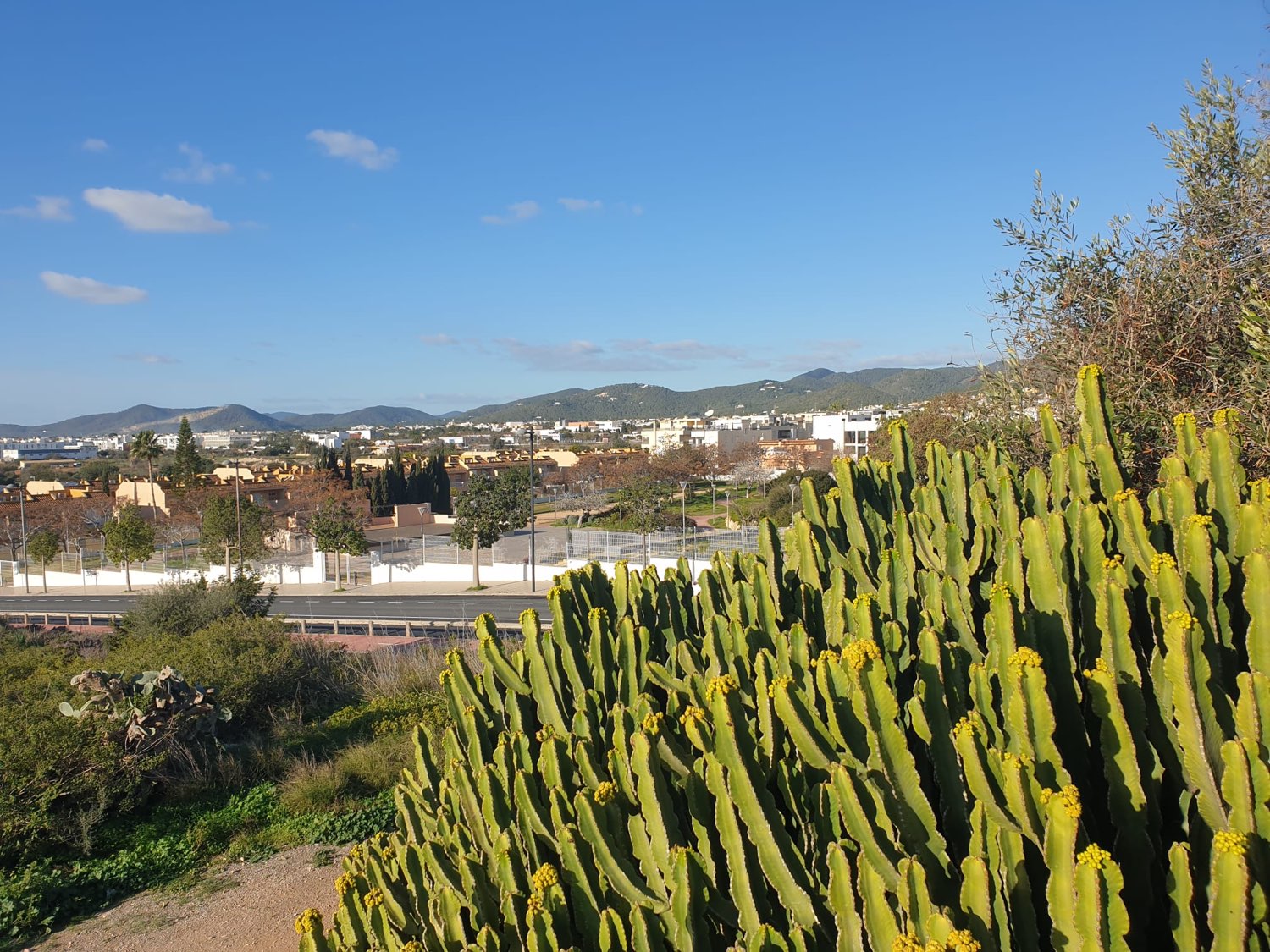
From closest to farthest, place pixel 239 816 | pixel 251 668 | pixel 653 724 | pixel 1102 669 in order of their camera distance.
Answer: pixel 1102 669 < pixel 653 724 < pixel 239 816 < pixel 251 668

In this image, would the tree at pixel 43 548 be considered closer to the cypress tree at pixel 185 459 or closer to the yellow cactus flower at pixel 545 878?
the cypress tree at pixel 185 459

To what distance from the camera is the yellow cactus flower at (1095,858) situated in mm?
1994

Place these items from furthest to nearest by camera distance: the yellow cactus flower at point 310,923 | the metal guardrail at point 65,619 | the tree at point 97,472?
the tree at point 97,472
the metal guardrail at point 65,619
the yellow cactus flower at point 310,923

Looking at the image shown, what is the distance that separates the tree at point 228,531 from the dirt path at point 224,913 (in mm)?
33557

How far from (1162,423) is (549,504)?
6235cm

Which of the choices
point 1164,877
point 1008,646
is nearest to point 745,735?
point 1008,646

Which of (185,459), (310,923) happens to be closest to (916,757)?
(310,923)

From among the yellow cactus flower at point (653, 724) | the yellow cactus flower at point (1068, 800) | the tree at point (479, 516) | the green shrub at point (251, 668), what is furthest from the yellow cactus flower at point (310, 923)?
the tree at point (479, 516)

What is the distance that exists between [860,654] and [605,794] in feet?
3.40

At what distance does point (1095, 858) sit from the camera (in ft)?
6.57

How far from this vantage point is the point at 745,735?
2.89 metres

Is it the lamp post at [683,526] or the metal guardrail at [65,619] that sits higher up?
the lamp post at [683,526]

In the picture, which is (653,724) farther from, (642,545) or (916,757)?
(642,545)

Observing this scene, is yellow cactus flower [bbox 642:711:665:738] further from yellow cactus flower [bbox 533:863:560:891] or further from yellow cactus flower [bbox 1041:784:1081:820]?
yellow cactus flower [bbox 1041:784:1081:820]
